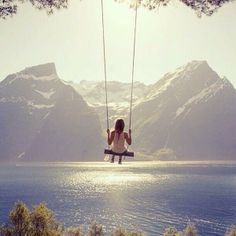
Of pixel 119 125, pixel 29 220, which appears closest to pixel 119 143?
pixel 119 125

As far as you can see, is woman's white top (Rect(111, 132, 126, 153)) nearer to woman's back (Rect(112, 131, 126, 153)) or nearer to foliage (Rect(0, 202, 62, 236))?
woman's back (Rect(112, 131, 126, 153))

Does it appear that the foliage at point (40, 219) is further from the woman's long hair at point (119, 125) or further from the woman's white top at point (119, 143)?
the woman's long hair at point (119, 125)

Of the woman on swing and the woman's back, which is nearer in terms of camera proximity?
the woman on swing

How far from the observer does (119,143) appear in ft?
58.4

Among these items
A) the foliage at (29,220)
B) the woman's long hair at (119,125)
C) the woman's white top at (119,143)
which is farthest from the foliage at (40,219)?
the woman's long hair at (119,125)

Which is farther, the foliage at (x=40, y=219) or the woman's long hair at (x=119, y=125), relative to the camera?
the foliage at (x=40, y=219)

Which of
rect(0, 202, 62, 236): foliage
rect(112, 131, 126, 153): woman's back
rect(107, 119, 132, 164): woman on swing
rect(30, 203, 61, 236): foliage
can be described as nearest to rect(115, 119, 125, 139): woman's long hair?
rect(107, 119, 132, 164): woman on swing

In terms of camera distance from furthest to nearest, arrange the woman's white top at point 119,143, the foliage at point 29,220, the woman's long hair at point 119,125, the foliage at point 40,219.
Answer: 1. the foliage at point 40,219
2. the foliage at point 29,220
3. the woman's white top at point 119,143
4. the woman's long hair at point 119,125

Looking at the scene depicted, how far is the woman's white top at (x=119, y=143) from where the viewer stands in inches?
693

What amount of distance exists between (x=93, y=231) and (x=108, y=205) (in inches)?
2811

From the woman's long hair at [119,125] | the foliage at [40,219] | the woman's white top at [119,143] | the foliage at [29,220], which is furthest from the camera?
the foliage at [40,219]

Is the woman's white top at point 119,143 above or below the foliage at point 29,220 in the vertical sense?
above

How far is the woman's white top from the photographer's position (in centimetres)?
1761

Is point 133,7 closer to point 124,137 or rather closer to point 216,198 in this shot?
point 124,137
